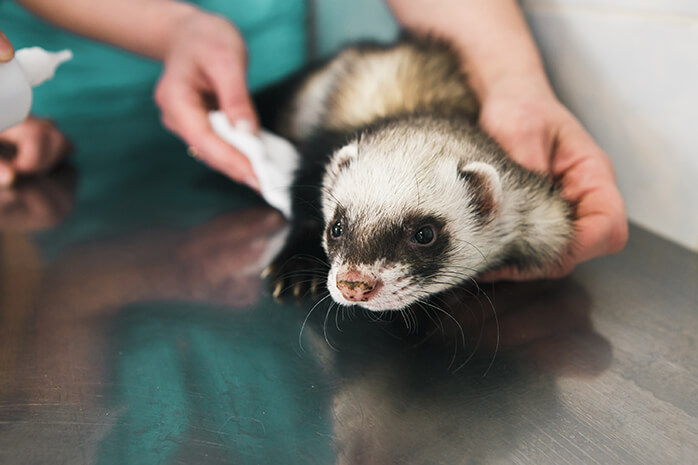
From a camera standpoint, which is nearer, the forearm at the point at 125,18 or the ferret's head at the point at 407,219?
the ferret's head at the point at 407,219

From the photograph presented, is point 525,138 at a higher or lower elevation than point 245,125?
higher

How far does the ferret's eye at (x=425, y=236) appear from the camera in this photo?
675 millimetres

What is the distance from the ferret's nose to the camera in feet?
2.00

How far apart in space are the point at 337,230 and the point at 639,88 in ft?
2.09

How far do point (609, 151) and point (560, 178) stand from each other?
25cm

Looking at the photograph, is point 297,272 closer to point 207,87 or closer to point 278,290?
point 278,290

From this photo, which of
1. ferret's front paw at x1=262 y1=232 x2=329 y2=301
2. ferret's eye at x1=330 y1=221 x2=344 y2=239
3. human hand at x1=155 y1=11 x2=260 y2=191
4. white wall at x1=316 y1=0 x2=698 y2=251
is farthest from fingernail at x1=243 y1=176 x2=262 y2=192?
white wall at x1=316 y1=0 x2=698 y2=251

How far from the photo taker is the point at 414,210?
0.68m

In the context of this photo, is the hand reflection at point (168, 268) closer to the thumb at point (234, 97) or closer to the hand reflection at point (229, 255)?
the hand reflection at point (229, 255)

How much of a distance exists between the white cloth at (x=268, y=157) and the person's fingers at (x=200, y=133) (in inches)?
0.7

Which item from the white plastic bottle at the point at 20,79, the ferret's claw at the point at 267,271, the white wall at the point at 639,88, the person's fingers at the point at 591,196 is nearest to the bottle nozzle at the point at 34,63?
the white plastic bottle at the point at 20,79

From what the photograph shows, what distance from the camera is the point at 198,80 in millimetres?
1079

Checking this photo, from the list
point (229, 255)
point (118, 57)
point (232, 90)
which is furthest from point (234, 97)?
point (118, 57)

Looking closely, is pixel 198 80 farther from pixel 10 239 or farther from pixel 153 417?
pixel 153 417
